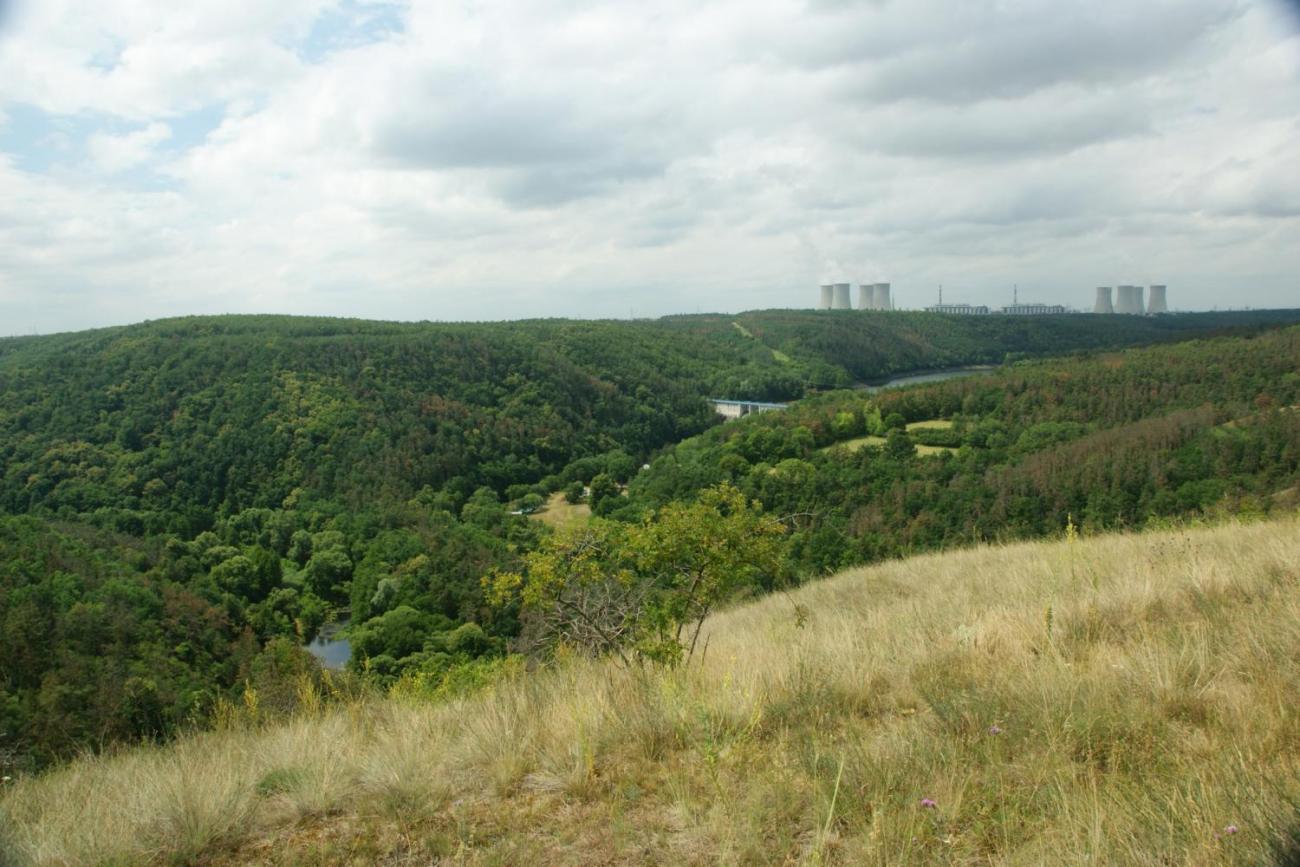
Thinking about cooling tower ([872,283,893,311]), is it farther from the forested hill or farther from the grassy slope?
the grassy slope

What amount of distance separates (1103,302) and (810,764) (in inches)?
9145

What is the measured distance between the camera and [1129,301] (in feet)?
641

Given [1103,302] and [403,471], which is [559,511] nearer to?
[403,471]

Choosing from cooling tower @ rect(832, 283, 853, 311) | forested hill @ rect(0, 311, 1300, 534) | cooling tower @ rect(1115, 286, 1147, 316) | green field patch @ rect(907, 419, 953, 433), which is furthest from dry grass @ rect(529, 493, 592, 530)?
cooling tower @ rect(1115, 286, 1147, 316)

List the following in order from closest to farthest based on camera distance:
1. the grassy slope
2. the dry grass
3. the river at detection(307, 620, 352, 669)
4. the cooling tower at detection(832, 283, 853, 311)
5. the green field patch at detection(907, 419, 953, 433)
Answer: the grassy slope → the river at detection(307, 620, 352, 669) → the green field patch at detection(907, 419, 953, 433) → the dry grass → the cooling tower at detection(832, 283, 853, 311)

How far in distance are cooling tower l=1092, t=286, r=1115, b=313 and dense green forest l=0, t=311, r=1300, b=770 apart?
122 meters

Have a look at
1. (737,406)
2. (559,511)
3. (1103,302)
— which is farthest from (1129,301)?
(559,511)

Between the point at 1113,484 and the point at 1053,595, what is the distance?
124ft

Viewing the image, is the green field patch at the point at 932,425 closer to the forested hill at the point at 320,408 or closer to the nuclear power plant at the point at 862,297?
the forested hill at the point at 320,408

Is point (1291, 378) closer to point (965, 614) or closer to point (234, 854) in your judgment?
point (965, 614)

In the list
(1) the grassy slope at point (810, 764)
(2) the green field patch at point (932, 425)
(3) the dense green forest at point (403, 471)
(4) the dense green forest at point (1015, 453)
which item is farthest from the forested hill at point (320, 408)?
(1) the grassy slope at point (810, 764)

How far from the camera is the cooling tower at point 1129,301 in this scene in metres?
194

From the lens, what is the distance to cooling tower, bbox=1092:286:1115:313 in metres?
195

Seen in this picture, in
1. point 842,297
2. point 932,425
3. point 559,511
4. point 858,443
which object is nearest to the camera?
point 858,443
